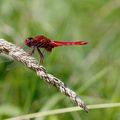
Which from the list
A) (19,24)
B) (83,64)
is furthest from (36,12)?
(83,64)

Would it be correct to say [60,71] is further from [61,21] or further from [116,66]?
[61,21]

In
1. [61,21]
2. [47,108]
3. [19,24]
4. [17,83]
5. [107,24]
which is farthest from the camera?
[107,24]

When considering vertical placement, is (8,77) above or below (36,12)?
below

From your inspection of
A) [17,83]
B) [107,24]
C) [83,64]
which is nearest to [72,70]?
[83,64]

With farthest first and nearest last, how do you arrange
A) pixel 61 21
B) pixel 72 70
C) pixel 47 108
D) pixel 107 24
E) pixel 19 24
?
pixel 107 24 → pixel 61 21 → pixel 19 24 → pixel 72 70 → pixel 47 108

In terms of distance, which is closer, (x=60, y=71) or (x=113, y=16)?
(x=60, y=71)

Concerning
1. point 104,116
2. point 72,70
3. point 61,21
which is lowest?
point 104,116

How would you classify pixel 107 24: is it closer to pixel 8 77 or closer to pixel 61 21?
pixel 61 21
